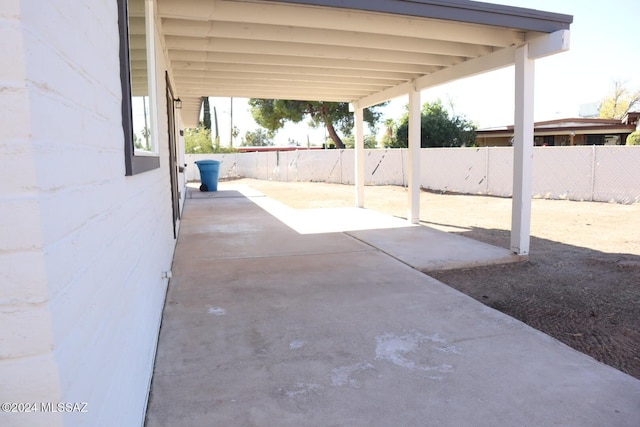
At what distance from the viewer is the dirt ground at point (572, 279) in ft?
12.8

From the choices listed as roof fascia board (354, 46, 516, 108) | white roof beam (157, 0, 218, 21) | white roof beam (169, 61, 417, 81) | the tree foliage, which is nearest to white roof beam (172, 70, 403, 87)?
white roof beam (169, 61, 417, 81)

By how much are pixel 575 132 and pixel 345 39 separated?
22998 mm

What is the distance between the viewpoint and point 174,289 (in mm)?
4781

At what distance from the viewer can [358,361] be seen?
3195mm

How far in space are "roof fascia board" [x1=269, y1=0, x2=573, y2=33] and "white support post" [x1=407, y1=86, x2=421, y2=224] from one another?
10.9 feet

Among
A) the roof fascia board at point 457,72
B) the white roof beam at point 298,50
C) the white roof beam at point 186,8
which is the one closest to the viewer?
the white roof beam at point 186,8

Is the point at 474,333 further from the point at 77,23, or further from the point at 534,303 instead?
the point at 77,23

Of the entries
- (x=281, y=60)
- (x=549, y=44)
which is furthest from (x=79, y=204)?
(x=281, y=60)

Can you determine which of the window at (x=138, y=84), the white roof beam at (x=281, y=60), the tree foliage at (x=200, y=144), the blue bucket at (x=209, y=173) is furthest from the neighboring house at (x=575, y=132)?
the window at (x=138, y=84)

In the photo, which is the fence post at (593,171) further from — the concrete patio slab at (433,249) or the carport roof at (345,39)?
the concrete patio slab at (433,249)

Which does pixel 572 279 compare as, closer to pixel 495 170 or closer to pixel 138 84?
pixel 138 84

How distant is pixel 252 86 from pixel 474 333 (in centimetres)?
741

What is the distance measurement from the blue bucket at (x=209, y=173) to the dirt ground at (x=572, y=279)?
8654mm

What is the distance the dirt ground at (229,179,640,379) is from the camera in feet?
12.8
